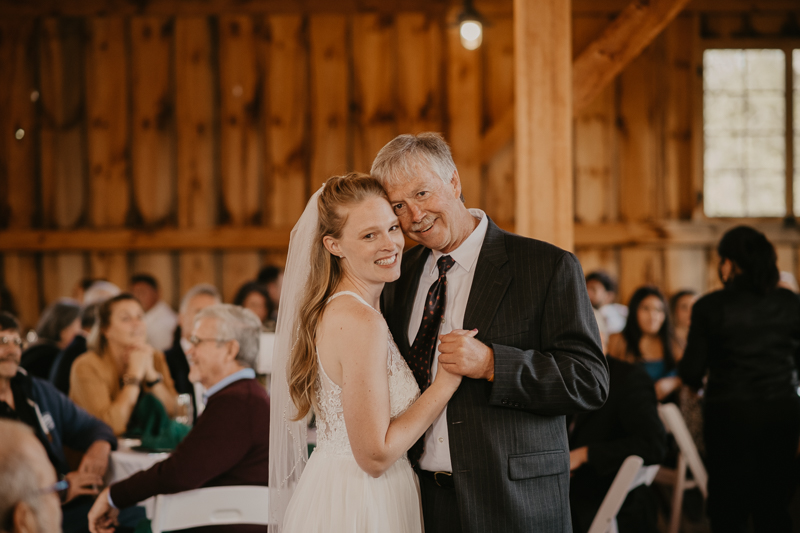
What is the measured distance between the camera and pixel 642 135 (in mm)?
7141

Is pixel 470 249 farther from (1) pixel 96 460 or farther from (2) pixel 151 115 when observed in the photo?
(2) pixel 151 115

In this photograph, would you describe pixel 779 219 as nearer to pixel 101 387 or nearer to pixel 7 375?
pixel 101 387

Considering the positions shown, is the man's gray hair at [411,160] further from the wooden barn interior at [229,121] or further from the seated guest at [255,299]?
the wooden barn interior at [229,121]

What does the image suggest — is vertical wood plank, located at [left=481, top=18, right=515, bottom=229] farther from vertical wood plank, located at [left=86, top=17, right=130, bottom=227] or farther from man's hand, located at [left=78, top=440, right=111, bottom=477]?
man's hand, located at [left=78, top=440, right=111, bottom=477]

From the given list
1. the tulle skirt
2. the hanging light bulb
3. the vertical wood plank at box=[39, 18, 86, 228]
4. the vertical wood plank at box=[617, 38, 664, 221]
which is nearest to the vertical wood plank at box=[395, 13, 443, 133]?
the hanging light bulb

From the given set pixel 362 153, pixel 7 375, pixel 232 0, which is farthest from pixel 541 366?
pixel 232 0

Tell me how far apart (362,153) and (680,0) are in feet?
12.6

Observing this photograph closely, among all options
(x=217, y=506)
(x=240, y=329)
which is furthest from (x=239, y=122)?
(x=217, y=506)

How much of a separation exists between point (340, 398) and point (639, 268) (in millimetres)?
5827

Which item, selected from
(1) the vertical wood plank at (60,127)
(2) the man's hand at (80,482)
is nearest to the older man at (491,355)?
(2) the man's hand at (80,482)

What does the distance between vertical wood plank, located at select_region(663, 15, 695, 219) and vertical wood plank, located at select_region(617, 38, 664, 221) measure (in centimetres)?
8

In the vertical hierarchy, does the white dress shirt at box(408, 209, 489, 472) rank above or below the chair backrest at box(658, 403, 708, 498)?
above

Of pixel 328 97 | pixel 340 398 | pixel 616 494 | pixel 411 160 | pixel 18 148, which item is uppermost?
pixel 328 97

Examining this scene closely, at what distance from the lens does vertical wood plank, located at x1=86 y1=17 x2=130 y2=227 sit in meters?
7.02
